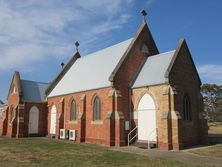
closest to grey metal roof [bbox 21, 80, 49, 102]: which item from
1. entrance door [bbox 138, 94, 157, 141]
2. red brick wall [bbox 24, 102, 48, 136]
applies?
red brick wall [bbox 24, 102, 48, 136]

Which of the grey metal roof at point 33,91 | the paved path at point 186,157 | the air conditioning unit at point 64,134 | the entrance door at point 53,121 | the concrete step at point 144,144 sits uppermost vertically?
the grey metal roof at point 33,91

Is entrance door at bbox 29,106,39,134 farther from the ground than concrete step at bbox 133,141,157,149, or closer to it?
farther from the ground

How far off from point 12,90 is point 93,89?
19377 mm

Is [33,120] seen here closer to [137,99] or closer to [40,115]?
[40,115]

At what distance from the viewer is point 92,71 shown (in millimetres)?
34188

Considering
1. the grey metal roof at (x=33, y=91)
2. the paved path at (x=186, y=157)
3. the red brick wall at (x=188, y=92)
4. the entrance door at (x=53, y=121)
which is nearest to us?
the paved path at (x=186, y=157)

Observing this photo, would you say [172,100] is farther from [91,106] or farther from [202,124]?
[91,106]

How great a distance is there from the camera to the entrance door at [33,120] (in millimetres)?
39719

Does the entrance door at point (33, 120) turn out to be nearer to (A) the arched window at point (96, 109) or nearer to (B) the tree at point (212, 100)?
(A) the arched window at point (96, 109)

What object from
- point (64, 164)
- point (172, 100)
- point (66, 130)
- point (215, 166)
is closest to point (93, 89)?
point (66, 130)

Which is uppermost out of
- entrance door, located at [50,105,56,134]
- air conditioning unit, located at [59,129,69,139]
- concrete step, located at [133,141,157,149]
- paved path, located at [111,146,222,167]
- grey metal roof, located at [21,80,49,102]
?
grey metal roof, located at [21,80,49,102]

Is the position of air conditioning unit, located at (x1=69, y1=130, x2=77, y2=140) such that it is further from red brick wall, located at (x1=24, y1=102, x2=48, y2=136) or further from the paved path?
the paved path

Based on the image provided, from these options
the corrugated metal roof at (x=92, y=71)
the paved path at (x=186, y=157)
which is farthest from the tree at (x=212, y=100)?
the paved path at (x=186, y=157)

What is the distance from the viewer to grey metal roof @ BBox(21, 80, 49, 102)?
1608 inches
